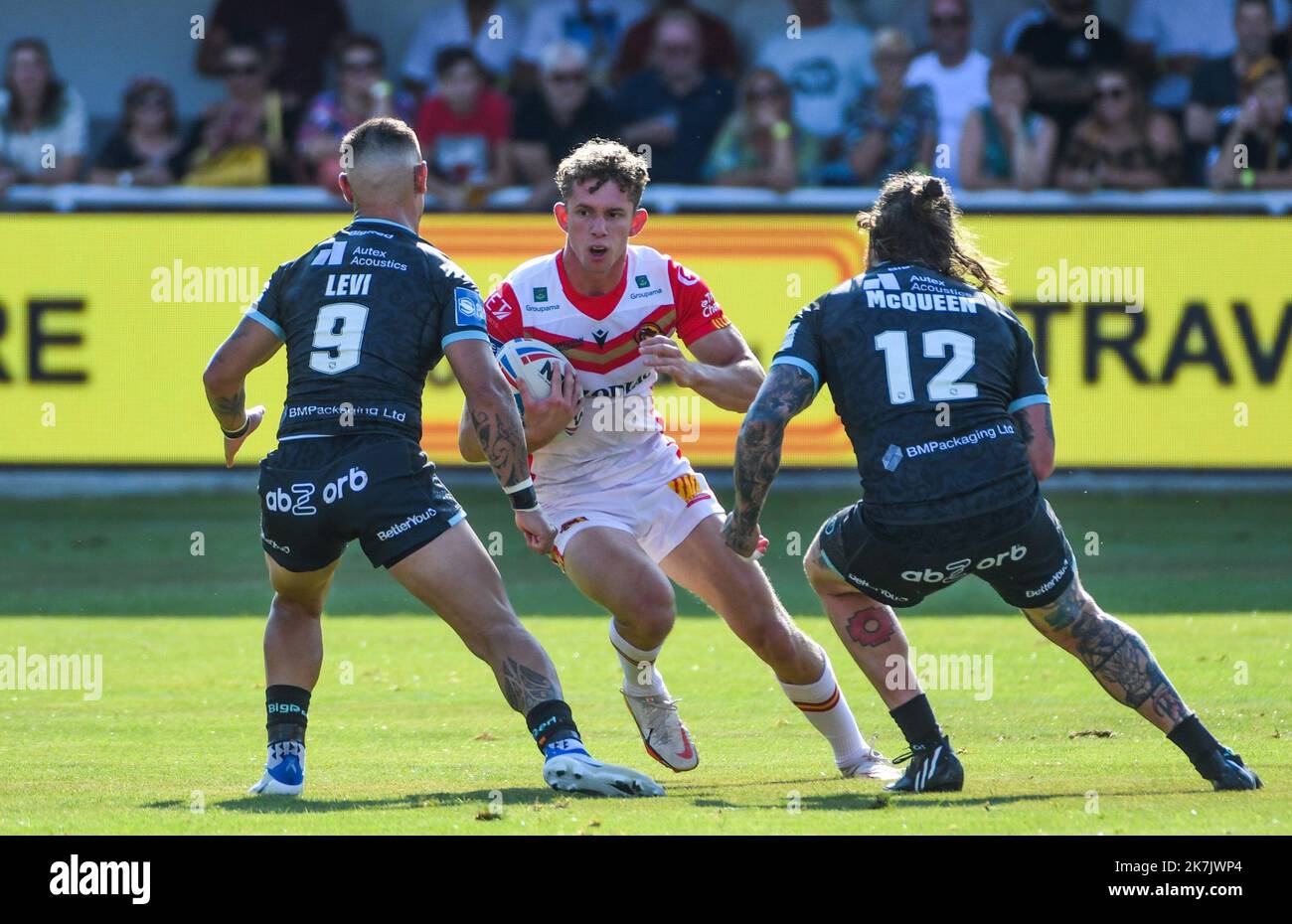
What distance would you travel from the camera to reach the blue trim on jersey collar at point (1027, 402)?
6945 mm

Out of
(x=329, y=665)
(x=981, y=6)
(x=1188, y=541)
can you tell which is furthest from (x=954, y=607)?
(x=981, y=6)

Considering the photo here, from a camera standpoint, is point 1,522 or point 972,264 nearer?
point 972,264

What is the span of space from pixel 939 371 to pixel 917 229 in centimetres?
61

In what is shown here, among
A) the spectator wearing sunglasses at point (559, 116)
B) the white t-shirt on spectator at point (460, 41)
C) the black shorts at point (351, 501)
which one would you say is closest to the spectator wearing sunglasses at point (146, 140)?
the white t-shirt on spectator at point (460, 41)

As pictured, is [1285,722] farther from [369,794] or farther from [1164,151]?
[1164,151]

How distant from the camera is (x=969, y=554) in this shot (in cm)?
673

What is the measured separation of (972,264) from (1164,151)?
1060 cm

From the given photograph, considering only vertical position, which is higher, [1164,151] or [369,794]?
[1164,151]

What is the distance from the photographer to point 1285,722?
8.37 meters

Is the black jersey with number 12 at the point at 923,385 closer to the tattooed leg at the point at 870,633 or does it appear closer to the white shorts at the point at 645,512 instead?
the tattooed leg at the point at 870,633

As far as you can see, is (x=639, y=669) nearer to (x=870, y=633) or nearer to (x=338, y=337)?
(x=870, y=633)

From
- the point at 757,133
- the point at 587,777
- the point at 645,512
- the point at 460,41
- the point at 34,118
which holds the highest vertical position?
the point at 460,41

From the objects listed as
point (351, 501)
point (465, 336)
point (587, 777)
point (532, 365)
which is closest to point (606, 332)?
point (532, 365)
